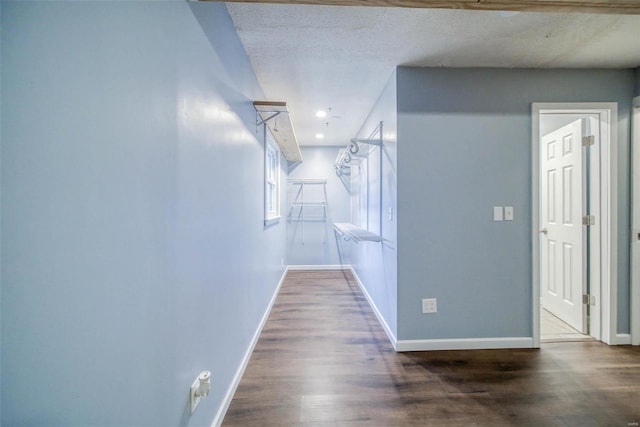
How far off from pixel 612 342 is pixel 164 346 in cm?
337

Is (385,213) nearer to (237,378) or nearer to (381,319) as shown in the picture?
(381,319)

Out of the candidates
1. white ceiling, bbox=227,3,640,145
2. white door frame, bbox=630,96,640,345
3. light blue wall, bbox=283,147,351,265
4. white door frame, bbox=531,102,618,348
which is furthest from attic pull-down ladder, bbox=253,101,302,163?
white door frame, bbox=630,96,640,345

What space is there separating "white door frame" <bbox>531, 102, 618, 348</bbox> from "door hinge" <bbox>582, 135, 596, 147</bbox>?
7 centimetres

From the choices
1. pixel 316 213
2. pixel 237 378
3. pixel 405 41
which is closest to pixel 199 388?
pixel 237 378

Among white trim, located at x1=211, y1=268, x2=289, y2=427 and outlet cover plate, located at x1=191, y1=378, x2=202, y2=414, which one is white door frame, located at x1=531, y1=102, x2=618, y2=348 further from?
outlet cover plate, located at x1=191, y1=378, x2=202, y2=414

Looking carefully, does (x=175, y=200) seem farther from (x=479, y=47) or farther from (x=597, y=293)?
(x=597, y=293)

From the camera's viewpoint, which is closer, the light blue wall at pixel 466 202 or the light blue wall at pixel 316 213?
the light blue wall at pixel 466 202

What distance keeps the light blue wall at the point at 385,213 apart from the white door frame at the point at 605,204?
1142 millimetres

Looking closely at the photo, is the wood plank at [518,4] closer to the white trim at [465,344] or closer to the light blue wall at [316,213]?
the white trim at [465,344]

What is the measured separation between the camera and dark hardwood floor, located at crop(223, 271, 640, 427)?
1.52 meters

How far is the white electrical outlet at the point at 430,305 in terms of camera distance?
222 cm

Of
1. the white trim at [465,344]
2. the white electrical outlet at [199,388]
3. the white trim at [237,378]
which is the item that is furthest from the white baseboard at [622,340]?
the white electrical outlet at [199,388]

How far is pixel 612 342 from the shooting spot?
226 cm

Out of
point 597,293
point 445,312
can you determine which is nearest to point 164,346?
point 445,312
